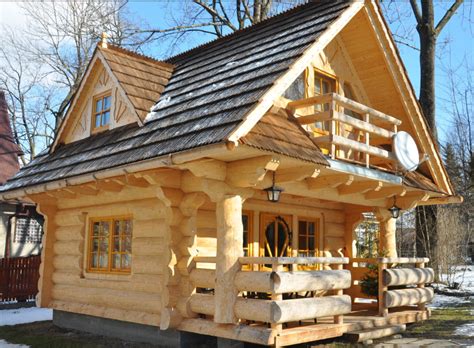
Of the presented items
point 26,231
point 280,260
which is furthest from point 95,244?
point 26,231

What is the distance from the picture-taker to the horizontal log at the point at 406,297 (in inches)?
359

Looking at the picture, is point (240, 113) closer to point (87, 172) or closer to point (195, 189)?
point (195, 189)

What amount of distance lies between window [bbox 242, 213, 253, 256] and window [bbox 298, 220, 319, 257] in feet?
5.20

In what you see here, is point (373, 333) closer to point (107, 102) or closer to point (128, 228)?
point (128, 228)

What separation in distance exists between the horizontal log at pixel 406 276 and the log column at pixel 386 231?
1.10 metres

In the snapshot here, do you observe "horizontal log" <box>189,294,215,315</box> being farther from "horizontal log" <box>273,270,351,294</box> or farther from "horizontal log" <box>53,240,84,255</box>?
"horizontal log" <box>53,240,84,255</box>

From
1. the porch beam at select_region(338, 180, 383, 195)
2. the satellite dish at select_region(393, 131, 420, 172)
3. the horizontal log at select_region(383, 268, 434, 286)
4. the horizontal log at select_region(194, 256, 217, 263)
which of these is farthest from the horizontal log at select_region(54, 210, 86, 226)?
the satellite dish at select_region(393, 131, 420, 172)

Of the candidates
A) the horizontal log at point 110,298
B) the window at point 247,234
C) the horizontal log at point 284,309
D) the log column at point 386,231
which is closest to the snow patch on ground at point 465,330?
the log column at point 386,231

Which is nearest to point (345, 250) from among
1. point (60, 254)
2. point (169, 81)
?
point (169, 81)

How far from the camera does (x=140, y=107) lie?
8.98m

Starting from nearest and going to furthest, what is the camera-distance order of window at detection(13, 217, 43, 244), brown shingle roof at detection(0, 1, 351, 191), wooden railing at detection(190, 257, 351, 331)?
wooden railing at detection(190, 257, 351, 331) < brown shingle roof at detection(0, 1, 351, 191) < window at detection(13, 217, 43, 244)

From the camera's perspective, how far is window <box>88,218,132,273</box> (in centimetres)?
909

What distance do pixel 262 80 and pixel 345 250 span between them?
221 inches

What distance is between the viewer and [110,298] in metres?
9.00
